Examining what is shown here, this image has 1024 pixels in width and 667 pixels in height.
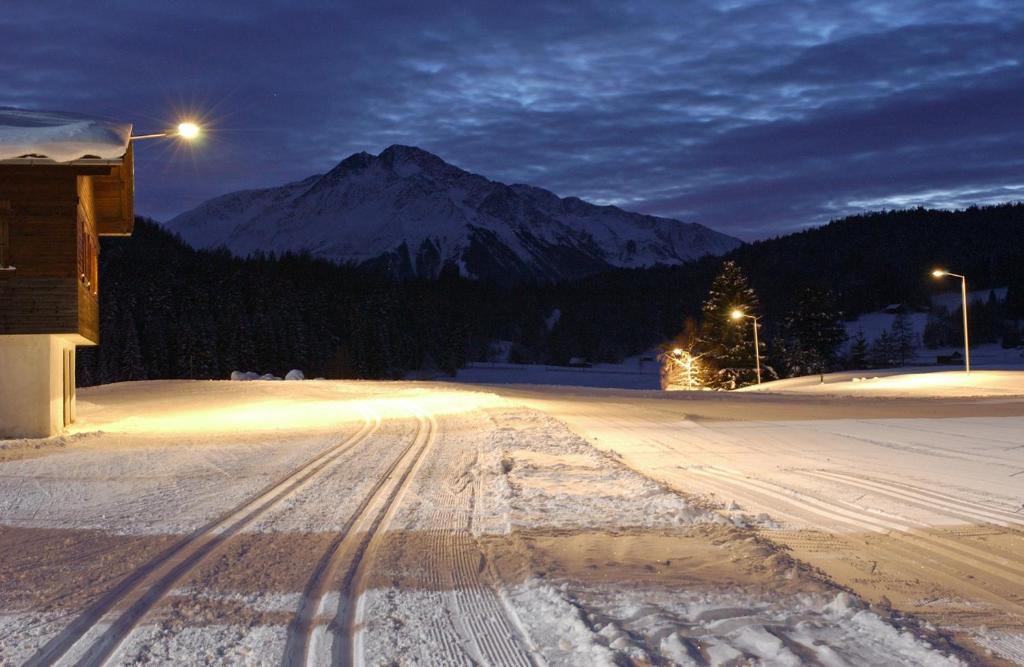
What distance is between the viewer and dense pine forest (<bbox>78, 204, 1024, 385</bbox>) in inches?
3477

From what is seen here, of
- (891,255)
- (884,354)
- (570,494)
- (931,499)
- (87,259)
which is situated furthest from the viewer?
(891,255)

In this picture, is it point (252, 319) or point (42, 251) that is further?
point (252, 319)

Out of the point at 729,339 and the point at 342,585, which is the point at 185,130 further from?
the point at 729,339

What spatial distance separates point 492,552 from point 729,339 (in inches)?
2305

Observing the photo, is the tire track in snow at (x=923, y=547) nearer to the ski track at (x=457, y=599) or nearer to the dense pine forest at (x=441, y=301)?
the ski track at (x=457, y=599)

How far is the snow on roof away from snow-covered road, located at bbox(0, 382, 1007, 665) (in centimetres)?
647

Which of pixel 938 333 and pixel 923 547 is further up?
pixel 938 333

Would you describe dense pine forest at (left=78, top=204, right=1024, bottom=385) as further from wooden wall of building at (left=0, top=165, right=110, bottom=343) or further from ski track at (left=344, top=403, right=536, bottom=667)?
ski track at (left=344, top=403, right=536, bottom=667)

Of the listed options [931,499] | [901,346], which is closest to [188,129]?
[931,499]

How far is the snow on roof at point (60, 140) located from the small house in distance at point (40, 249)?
21 mm

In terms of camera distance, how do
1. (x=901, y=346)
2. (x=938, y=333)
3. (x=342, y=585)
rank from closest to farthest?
1. (x=342, y=585)
2. (x=901, y=346)
3. (x=938, y=333)

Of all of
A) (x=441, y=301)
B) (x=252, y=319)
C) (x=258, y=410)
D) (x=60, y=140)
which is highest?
(x=441, y=301)

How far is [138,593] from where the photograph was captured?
6062mm

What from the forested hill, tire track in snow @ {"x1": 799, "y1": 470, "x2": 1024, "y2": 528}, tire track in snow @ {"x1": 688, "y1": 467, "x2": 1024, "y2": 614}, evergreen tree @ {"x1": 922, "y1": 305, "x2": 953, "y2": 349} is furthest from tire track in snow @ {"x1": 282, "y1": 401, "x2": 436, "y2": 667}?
the forested hill
